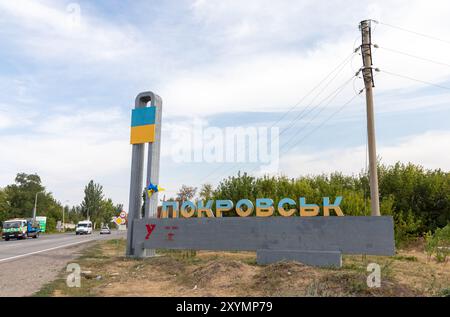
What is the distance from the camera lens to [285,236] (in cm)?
1562

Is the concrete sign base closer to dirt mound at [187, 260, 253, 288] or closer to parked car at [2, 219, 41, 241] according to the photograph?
dirt mound at [187, 260, 253, 288]

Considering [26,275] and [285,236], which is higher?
[285,236]

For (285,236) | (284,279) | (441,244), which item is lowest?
(284,279)

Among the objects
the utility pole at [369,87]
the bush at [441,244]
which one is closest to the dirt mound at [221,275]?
the utility pole at [369,87]

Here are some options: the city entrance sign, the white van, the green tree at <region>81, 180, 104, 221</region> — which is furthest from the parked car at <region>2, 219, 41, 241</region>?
the green tree at <region>81, 180, 104, 221</region>

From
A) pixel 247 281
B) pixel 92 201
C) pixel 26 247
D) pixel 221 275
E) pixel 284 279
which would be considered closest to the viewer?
pixel 284 279

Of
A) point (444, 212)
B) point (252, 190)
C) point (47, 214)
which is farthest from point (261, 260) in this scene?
point (47, 214)

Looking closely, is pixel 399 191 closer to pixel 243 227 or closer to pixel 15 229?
pixel 243 227

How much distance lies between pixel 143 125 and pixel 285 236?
33.4ft

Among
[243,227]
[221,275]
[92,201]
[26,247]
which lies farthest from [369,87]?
[92,201]

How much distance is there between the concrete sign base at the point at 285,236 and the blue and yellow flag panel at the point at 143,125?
4664 mm

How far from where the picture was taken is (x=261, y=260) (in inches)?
621
